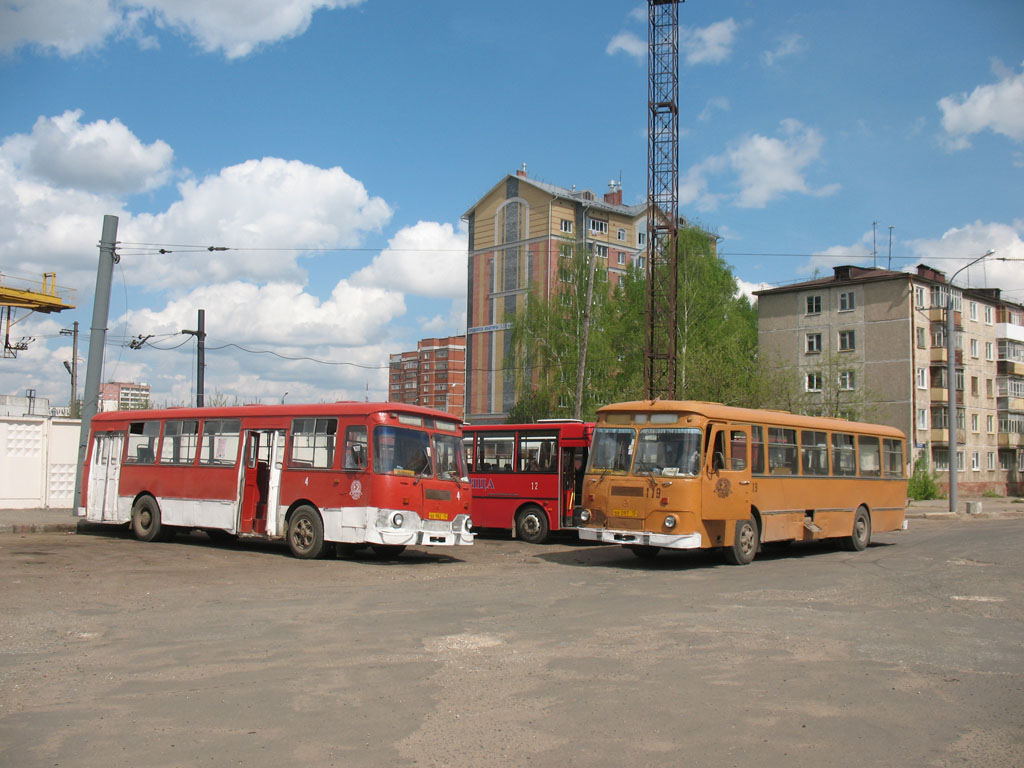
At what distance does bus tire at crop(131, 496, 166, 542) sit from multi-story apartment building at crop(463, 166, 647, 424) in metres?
55.6

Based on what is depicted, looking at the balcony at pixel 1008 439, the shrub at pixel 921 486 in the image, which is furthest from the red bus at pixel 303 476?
the balcony at pixel 1008 439

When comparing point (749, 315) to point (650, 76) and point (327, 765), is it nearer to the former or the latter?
point (650, 76)

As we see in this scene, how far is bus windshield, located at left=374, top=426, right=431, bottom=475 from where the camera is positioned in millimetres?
16453

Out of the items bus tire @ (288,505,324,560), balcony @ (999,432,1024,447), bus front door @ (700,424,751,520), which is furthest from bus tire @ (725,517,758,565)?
balcony @ (999,432,1024,447)

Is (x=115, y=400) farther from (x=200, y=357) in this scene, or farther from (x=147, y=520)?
(x=147, y=520)

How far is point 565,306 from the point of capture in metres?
56.3

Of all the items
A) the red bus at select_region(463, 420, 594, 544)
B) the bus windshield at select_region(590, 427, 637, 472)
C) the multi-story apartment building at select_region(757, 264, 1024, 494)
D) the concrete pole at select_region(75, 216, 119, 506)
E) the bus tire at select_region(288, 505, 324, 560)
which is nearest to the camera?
the bus windshield at select_region(590, 427, 637, 472)

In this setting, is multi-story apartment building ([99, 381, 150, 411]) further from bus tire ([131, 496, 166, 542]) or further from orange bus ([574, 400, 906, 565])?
orange bus ([574, 400, 906, 565])

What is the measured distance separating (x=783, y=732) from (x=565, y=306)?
50668 millimetres

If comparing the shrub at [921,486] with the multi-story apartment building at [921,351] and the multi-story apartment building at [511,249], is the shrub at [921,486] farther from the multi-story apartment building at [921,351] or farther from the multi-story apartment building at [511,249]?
the multi-story apartment building at [511,249]

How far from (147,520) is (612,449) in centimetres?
1057

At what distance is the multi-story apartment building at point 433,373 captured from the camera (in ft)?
508

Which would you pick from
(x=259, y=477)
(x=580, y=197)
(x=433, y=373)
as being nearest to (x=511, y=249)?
(x=580, y=197)

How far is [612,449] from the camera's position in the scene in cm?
1681
